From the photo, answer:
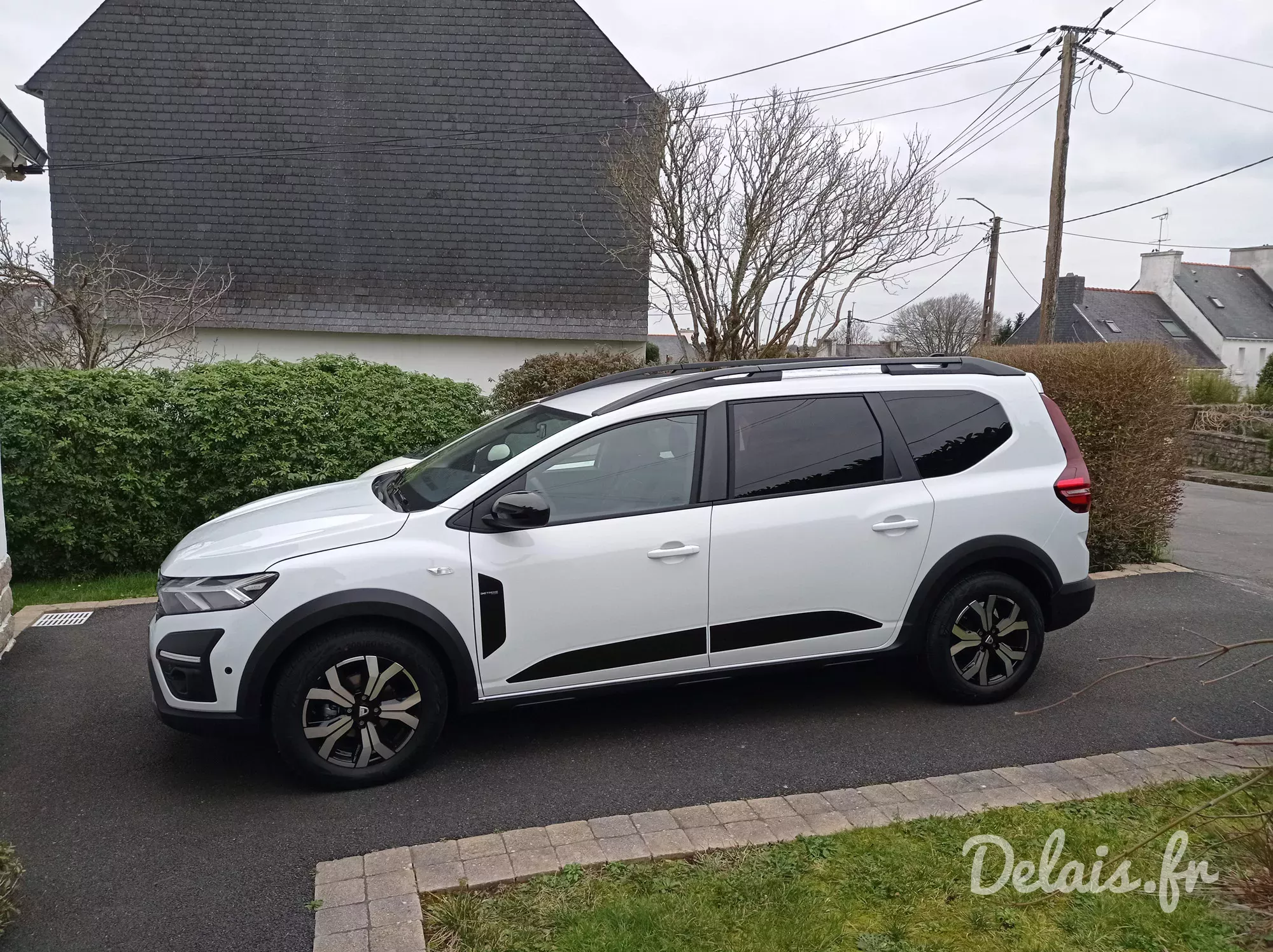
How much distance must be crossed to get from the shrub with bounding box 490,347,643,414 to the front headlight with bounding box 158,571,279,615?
20.0 feet

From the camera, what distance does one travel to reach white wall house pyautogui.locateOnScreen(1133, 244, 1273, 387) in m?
46.6

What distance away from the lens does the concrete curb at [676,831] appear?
128 inches

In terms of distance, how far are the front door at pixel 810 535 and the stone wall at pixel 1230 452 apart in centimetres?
2025

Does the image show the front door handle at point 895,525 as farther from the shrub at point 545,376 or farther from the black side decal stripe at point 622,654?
the shrub at point 545,376

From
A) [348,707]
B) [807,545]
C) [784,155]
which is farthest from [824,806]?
[784,155]

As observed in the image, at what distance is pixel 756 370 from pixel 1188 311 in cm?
5042

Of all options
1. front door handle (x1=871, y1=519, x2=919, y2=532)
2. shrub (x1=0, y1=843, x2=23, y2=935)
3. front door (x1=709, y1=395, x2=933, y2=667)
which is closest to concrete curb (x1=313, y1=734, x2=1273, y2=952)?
front door (x1=709, y1=395, x2=933, y2=667)

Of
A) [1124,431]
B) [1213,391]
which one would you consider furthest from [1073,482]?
[1213,391]

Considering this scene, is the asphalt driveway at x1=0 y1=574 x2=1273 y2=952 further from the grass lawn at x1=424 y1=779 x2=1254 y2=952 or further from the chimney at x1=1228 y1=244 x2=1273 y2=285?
the chimney at x1=1228 y1=244 x2=1273 y2=285

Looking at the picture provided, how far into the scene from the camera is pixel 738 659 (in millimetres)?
4691

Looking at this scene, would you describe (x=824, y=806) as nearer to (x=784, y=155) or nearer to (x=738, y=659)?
(x=738, y=659)

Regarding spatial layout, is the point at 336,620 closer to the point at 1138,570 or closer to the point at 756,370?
the point at 756,370

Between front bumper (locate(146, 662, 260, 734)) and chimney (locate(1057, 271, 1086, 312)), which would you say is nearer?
front bumper (locate(146, 662, 260, 734))

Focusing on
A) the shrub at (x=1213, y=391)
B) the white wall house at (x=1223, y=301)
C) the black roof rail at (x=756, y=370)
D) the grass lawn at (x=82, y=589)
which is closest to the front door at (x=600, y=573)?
the black roof rail at (x=756, y=370)
